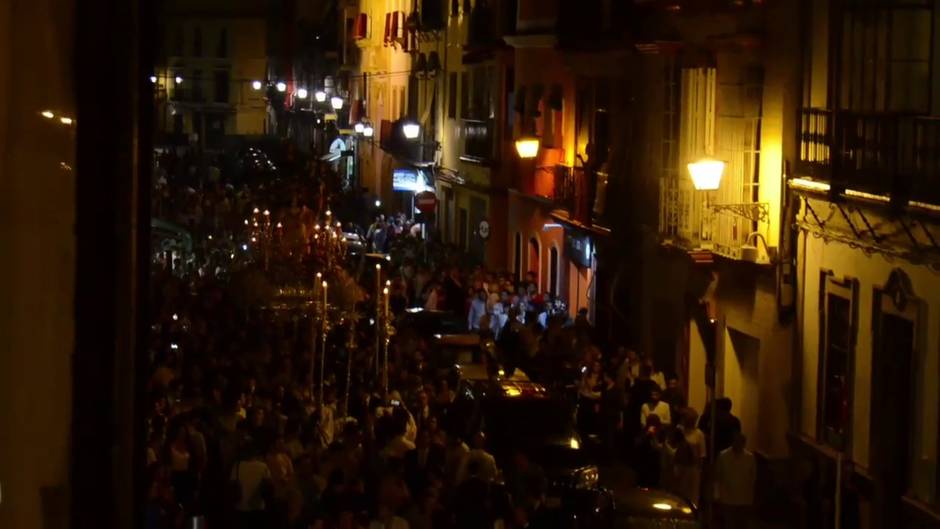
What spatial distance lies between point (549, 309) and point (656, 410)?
34.6ft

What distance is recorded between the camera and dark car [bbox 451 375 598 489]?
1811 centimetres

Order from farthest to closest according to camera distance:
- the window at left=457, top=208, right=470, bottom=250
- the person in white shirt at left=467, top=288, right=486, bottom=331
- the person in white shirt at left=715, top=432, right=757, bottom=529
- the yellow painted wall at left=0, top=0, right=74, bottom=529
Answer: the window at left=457, top=208, right=470, bottom=250 < the person in white shirt at left=467, top=288, right=486, bottom=331 < the person in white shirt at left=715, top=432, right=757, bottom=529 < the yellow painted wall at left=0, top=0, right=74, bottom=529

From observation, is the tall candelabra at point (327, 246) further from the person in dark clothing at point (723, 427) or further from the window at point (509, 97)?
the person in dark clothing at point (723, 427)

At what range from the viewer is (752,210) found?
21.0m

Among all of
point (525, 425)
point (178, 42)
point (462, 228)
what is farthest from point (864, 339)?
point (178, 42)

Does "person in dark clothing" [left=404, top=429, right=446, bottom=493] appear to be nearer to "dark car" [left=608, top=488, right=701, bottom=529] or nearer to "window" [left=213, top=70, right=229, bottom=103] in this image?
"dark car" [left=608, top=488, right=701, bottom=529]

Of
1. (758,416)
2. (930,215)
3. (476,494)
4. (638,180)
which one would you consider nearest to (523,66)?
(638,180)

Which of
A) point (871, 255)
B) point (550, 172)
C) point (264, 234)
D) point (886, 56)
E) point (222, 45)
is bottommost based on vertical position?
point (264, 234)

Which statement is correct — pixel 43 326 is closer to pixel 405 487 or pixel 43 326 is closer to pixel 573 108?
pixel 405 487

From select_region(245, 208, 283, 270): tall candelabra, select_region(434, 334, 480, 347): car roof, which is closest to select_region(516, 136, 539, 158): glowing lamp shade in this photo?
select_region(245, 208, 283, 270): tall candelabra

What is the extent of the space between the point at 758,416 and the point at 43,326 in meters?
20.1

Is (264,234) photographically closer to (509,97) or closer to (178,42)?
(509,97)

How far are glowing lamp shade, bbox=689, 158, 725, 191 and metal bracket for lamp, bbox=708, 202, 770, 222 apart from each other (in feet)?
2.07

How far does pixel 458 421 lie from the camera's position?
18469 mm
